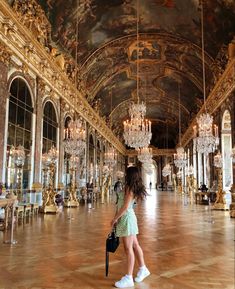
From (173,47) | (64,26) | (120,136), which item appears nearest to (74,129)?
(64,26)

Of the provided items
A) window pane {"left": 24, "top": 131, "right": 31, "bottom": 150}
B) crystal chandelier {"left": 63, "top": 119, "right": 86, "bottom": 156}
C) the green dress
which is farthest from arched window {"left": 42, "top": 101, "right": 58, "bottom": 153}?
the green dress

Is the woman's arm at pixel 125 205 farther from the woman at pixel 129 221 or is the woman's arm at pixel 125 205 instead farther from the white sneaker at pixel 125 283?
the white sneaker at pixel 125 283

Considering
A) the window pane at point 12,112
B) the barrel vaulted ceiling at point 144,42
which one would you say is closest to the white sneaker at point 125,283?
the window pane at point 12,112

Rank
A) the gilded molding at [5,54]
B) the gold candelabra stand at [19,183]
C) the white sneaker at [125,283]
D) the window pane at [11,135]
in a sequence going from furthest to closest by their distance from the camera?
the gold candelabra stand at [19,183], the window pane at [11,135], the gilded molding at [5,54], the white sneaker at [125,283]

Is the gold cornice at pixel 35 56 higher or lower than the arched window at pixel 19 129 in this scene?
higher

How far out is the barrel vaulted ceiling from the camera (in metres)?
13.3

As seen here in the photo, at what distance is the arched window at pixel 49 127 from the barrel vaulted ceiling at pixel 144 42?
10.3 ft

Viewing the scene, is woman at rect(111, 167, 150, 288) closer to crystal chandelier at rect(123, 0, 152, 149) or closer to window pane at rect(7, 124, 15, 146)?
window pane at rect(7, 124, 15, 146)

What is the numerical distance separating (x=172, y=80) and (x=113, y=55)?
638 centimetres

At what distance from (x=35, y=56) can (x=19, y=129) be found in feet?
10.7

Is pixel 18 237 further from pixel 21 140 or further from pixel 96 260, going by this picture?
pixel 21 140

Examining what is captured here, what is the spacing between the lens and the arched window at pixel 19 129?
947 centimetres

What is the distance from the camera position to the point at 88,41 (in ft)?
52.5

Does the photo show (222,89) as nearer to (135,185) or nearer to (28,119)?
(28,119)
